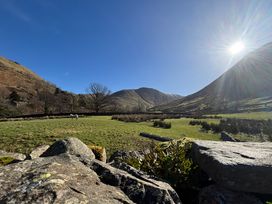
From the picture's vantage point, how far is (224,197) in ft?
19.9

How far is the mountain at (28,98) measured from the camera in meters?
97.1

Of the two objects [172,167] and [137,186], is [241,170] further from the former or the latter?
[137,186]

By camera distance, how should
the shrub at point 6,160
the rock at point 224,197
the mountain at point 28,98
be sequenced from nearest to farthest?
the rock at point 224,197 < the shrub at point 6,160 < the mountain at point 28,98

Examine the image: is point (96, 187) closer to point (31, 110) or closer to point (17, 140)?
point (17, 140)

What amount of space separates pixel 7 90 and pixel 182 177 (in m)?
156

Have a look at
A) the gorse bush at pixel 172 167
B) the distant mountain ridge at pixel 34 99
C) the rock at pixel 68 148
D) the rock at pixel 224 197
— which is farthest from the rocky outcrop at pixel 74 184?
the distant mountain ridge at pixel 34 99

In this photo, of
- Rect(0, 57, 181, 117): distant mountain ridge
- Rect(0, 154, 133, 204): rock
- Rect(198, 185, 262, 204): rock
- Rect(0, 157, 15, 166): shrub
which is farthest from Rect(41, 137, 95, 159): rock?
Rect(0, 57, 181, 117): distant mountain ridge

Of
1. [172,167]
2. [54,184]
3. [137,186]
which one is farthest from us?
[172,167]

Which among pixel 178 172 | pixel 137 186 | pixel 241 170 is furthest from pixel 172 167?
pixel 137 186

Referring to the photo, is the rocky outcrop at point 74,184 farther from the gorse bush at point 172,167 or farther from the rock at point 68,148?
the rock at point 68,148

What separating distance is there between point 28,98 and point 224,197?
455 feet

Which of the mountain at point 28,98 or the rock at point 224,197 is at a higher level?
the mountain at point 28,98

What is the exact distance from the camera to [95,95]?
336 ft

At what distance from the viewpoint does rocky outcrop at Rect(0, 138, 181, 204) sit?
412 cm
